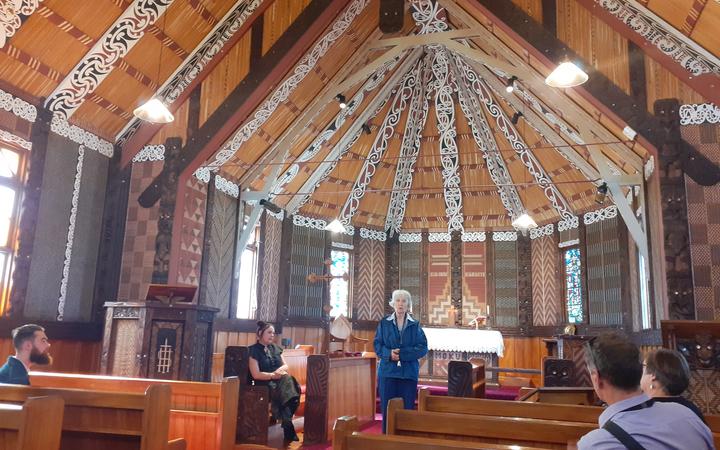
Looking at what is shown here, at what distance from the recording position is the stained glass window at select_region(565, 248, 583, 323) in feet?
35.8

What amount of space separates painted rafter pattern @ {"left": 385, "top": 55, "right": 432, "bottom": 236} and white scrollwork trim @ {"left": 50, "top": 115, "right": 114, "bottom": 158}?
4.82m

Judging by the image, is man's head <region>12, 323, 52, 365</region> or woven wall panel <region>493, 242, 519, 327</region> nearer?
man's head <region>12, 323, 52, 365</region>

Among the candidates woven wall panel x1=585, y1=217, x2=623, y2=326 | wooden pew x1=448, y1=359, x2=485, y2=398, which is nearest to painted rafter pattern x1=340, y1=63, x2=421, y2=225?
woven wall panel x1=585, y1=217, x2=623, y2=326

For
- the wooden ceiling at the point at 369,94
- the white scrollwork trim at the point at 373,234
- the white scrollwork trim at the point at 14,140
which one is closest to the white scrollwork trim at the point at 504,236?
the wooden ceiling at the point at 369,94

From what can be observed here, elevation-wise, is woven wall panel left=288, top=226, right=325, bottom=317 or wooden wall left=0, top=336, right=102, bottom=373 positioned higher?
woven wall panel left=288, top=226, right=325, bottom=317

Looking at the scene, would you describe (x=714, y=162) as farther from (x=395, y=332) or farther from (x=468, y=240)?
(x=468, y=240)

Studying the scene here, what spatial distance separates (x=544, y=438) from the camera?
2.48m

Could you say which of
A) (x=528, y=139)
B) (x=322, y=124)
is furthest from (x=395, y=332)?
(x=528, y=139)

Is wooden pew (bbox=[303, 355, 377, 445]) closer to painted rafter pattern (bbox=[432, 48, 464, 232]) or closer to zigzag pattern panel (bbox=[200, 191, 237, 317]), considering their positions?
zigzag pattern panel (bbox=[200, 191, 237, 317])

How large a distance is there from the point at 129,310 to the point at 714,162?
6541 mm

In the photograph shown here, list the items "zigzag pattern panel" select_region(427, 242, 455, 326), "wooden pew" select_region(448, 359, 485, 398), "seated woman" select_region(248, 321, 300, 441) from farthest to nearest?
1. "zigzag pattern panel" select_region(427, 242, 455, 326)
2. "seated woman" select_region(248, 321, 300, 441)
3. "wooden pew" select_region(448, 359, 485, 398)

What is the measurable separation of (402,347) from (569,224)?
25.2 feet

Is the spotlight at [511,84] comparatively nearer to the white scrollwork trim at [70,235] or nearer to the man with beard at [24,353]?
the white scrollwork trim at [70,235]

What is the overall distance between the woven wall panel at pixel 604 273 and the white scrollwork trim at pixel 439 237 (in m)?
3.06
